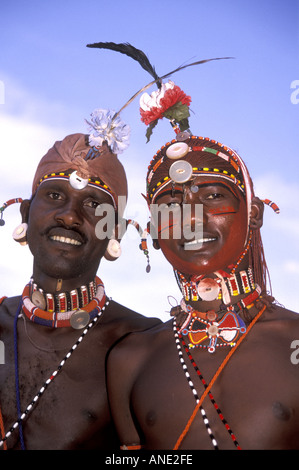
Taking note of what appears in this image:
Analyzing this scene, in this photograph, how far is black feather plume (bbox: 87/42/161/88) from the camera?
6001 millimetres

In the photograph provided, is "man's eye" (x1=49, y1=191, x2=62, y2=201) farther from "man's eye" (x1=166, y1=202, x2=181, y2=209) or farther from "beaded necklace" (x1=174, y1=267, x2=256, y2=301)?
"beaded necklace" (x1=174, y1=267, x2=256, y2=301)

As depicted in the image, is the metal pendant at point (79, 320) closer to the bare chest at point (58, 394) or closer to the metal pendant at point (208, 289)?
the bare chest at point (58, 394)

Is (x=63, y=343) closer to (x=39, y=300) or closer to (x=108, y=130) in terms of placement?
(x=39, y=300)

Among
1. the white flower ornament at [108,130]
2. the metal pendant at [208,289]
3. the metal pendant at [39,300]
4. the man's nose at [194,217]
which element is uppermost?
the white flower ornament at [108,130]

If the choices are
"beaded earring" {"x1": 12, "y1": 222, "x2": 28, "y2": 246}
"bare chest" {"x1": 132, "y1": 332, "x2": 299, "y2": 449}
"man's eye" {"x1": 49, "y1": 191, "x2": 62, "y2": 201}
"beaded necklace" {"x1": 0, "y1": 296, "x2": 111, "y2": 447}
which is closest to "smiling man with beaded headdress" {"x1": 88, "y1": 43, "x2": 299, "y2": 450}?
"bare chest" {"x1": 132, "y1": 332, "x2": 299, "y2": 449}

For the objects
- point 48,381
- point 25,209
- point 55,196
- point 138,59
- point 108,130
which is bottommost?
point 48,381

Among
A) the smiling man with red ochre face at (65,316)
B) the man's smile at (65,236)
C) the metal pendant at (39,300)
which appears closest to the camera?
the smiling man with red ochre face at (65,316)

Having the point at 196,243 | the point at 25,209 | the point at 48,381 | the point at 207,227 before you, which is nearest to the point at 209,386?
the point at 196,243

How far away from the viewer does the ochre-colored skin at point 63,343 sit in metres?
5.27

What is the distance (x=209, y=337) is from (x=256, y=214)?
144 cm

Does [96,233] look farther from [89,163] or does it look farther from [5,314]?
[5,314]

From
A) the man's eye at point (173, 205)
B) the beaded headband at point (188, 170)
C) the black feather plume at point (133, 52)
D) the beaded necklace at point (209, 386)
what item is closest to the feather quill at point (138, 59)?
the black feather plume at point (133, 52)

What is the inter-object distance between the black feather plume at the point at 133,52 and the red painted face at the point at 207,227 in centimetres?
168

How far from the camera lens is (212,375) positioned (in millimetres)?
4684
